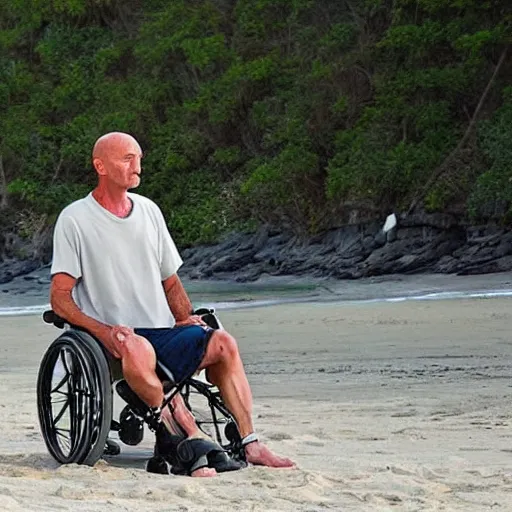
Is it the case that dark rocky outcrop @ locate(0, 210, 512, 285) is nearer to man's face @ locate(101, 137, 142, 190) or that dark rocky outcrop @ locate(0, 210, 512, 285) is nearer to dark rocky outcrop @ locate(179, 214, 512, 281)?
dark rocky outcrop @ locate(179, 214, 512, 281)

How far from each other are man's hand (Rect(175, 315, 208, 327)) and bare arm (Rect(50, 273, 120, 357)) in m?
0.32

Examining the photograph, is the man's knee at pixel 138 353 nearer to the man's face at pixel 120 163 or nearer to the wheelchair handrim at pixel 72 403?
the wheelchair handrim at pixel 72 403

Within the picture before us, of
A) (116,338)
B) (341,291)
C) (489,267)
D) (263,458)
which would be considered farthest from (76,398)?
(489,267)

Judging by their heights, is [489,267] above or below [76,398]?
below

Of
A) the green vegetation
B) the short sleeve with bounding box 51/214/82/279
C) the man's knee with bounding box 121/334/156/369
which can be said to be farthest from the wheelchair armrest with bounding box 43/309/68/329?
the green vegetation

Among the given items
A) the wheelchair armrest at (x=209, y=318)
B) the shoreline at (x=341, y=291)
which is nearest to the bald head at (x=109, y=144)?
the wheelchair armrest at (x=209, y=318)

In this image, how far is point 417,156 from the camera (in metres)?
21.9

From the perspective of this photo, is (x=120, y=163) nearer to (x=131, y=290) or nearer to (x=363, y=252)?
(x=131, y=290)

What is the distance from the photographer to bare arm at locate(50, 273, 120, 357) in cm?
453

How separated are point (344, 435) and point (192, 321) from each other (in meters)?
0.98

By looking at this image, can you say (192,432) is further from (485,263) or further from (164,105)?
(164,105)

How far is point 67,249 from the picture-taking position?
4645 mm

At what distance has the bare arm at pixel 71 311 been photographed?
178 inches

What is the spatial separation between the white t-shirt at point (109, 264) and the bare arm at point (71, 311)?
0.04 meters
